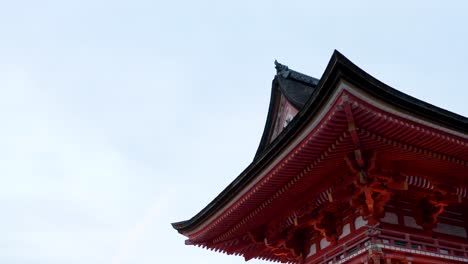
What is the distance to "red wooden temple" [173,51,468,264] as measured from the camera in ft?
33.4

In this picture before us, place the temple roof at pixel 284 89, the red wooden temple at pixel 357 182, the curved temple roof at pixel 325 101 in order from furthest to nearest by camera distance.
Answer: the temple roof at pixel 284 89
the red wooden temple at pixel 357 182
the curved temple roof at pixel 325 101

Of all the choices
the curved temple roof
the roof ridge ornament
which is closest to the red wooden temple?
the curved temple roof

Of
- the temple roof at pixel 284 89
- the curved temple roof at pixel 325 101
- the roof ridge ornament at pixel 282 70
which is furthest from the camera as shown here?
the roof ridge ornament at pixel 282 70

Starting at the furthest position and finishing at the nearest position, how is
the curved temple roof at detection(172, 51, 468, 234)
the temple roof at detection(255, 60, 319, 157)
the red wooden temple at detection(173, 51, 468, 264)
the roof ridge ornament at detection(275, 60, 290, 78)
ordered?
the roof ridge ornament at detection(275, 60, 290, 78)
the temple roof at detection(255, 60, 319, 157)
the red wooden temple at detection(173, 51, 468, 264)
the curved temple roof at detection(172, 51, 468, 234)

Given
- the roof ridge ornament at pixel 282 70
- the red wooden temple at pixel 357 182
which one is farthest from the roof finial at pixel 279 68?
the red wooden temple at pixel 357 182

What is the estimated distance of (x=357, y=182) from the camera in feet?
37.8

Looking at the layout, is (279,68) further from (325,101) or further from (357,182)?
(325,101)

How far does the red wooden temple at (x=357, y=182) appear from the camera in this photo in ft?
33.4

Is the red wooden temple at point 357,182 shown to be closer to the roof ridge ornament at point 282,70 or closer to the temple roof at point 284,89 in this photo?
the temple roof at point 284,89

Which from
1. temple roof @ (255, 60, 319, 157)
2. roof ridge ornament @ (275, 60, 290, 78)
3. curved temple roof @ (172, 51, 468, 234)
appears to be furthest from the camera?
roof ridge ornament @ (275, 60, 290, 78)

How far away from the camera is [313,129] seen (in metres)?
10.7

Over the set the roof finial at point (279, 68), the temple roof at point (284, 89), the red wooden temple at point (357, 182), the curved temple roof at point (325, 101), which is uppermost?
the roof finial at point (279, 68)

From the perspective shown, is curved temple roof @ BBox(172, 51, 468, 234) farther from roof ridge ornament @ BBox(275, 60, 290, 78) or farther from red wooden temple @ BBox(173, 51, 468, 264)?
roof ridge ornament @ BBox(275, 60, 290, 78)

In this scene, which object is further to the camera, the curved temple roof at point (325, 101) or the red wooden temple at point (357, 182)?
the red wooden temple at point (357, 182)
